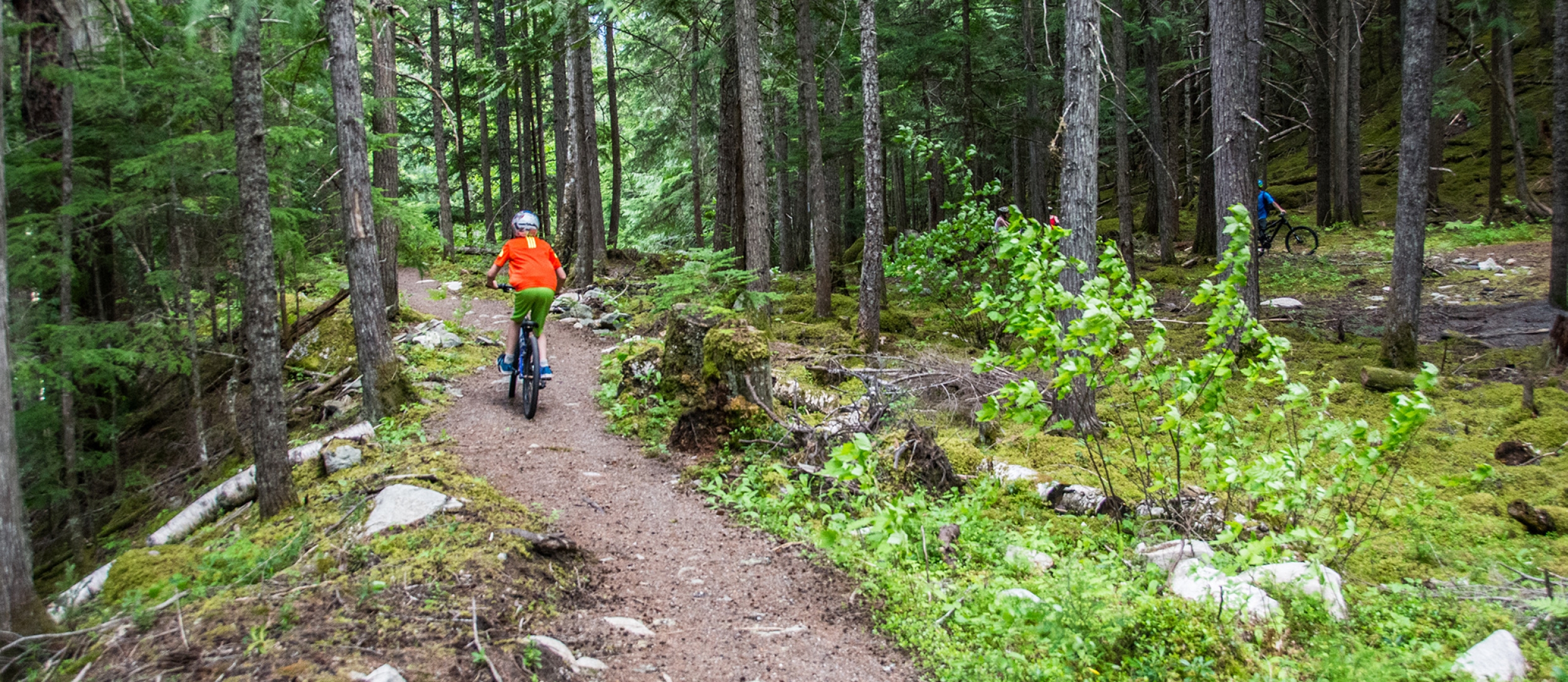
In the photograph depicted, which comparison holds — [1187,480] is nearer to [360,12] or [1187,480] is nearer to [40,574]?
[360,12]

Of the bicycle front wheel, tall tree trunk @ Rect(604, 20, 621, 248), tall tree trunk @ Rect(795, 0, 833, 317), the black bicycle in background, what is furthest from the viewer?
tall tree trunk @ Rect(604, 20, 621, 248)

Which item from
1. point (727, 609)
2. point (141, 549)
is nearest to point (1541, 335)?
point (727, 609)

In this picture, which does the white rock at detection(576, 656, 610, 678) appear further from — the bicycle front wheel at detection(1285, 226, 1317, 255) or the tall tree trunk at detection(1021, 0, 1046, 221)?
the bicycle front wheel at detection(1285, 226, 1317, 255)

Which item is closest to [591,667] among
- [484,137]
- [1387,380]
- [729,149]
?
[1387,380]

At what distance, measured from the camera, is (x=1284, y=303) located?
48.2ft

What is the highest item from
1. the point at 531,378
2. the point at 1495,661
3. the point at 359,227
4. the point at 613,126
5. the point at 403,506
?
the point at 613,126

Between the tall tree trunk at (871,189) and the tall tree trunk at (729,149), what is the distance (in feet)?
11.1

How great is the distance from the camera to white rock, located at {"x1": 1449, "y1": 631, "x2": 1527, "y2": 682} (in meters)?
3.56

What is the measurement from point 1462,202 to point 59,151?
28.1 metres

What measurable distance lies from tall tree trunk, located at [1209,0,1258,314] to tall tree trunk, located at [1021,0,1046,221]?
629 cm

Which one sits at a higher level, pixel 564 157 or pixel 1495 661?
pixel 564 157

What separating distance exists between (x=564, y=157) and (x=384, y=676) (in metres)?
16.8

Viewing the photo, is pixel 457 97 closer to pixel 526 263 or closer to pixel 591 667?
pixel 526 263

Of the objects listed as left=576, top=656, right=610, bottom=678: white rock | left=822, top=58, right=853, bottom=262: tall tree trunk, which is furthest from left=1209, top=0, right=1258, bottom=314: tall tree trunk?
left=576, top=656, right=610, bottom=678: white rock
